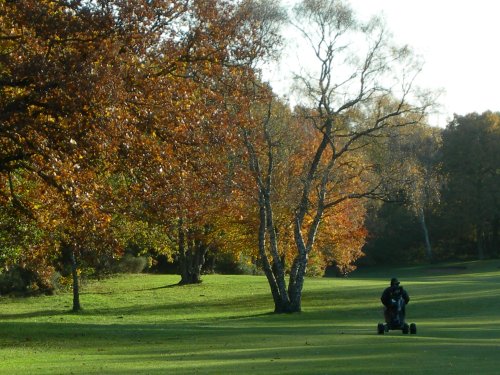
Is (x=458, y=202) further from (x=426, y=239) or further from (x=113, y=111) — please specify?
(x=113, y=111)

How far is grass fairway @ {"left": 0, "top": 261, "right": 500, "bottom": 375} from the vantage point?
17.6 metres

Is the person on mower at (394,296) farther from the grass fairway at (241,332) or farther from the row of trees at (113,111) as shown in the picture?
the row of trees at (113,111)

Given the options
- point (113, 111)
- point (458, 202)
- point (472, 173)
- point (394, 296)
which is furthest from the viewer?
point (472, 173)

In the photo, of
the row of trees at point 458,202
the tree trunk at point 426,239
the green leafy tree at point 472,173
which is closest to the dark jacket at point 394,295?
the row of trees at point 458,202

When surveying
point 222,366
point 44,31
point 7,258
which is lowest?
point 222,366

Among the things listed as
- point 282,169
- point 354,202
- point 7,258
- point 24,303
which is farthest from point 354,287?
point 7,258

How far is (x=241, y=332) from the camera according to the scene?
2892 cm

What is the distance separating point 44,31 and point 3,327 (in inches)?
722

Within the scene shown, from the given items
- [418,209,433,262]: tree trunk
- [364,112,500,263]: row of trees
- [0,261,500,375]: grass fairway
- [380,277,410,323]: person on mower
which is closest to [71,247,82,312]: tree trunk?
[0,261,500,375]: grass fairway

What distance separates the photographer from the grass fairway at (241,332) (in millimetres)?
17562

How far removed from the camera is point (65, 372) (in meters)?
17.2

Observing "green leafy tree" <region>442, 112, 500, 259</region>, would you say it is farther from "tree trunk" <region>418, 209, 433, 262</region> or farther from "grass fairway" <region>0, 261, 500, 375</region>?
"grass fairway" <region>0, 261, 500, 375</region>

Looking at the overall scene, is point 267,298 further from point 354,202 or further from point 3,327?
point 3,327

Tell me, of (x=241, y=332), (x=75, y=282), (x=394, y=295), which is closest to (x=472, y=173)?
(x=75, y=282)
